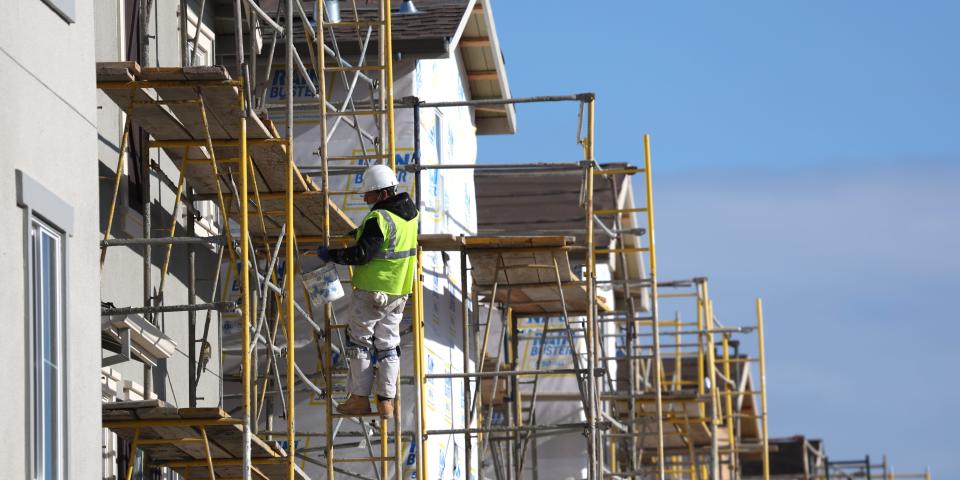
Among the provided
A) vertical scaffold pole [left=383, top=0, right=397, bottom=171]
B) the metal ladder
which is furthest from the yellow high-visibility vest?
vertical scaffold pole [left=383, top=0, right=397, bottom=171]

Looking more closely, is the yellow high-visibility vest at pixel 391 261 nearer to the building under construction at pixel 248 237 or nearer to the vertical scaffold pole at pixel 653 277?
the building under construction at pixel 248 237

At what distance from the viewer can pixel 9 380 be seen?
32.5 feet

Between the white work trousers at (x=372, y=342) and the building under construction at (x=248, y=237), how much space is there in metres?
0.54

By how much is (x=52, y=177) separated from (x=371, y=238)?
3.95m

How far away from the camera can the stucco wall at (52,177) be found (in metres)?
9.98

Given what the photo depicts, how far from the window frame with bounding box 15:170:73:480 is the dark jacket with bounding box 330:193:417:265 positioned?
10.9ft

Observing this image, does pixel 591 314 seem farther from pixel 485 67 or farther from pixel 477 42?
pixel 485 67

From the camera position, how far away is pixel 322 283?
14273 mm

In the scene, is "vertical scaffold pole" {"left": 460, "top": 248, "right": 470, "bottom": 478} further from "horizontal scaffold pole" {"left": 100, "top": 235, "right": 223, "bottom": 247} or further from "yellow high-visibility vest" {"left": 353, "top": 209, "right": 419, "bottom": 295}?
"horizontal scaffold pole" {"left": 100, "top": 235, "right": 223, "bottom": 247}

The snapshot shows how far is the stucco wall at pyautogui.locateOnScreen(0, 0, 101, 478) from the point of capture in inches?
393

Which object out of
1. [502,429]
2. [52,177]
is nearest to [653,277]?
[502,429]

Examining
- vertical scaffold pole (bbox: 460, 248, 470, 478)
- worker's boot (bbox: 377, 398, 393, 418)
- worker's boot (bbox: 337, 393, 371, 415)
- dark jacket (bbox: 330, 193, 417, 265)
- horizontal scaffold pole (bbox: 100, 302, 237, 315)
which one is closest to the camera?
horizontal scaffold pole (bbox: 100, 302, 237, 315)

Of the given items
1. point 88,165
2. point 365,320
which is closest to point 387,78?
point 365,320

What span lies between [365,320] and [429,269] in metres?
6.64
